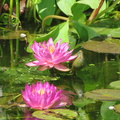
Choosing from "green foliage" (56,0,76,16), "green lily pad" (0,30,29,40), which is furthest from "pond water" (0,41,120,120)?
"green foliage" (56,0,76,16)

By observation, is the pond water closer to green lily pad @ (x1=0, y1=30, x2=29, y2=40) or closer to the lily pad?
the lily pad

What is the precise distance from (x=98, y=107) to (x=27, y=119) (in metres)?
0.28

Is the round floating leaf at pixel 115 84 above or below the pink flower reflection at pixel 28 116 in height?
above

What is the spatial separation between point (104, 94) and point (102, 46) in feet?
2.45

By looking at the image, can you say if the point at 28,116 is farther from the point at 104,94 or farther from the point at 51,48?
the point at 51,48

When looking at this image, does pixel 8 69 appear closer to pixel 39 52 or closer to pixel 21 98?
pixel 39 52

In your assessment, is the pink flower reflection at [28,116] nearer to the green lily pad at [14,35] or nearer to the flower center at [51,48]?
the flower center at [51,48]

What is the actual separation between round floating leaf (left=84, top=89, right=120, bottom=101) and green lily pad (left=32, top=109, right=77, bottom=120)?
0.56ft

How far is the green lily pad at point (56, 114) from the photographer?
144 centimetres

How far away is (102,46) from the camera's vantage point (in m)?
2.36

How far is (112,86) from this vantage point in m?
1.75

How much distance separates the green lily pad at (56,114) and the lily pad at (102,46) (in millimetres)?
835

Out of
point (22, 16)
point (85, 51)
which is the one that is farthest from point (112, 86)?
point (22, 16)

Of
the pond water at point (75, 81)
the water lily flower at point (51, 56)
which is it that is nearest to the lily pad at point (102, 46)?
the pond water at point (75, 81)
